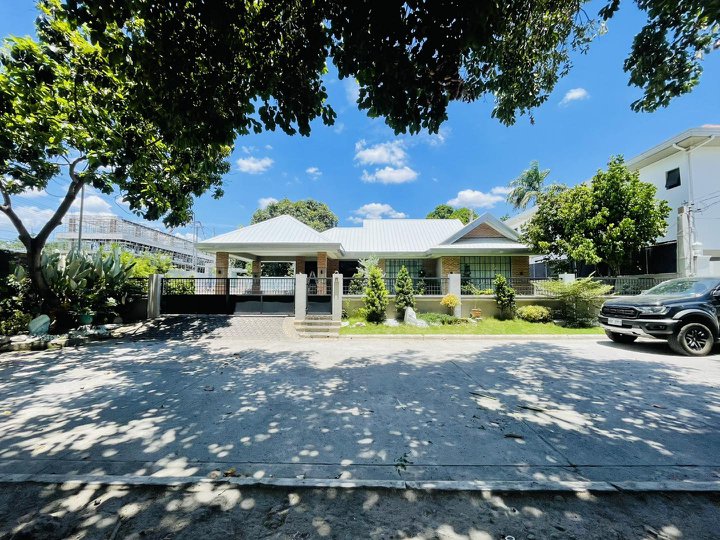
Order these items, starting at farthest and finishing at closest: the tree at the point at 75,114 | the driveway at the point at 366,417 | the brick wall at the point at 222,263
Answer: the brick wall at the point at 222,263 → the tree at the point at 75,114 → the driveway at the point at 366,417

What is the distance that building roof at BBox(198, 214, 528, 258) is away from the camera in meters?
15.0

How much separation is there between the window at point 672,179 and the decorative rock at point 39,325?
24584mm

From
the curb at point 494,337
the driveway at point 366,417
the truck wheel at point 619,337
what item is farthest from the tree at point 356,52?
the curb at point 494,337

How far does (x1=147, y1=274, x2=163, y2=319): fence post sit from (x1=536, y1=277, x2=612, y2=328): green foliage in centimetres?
1594

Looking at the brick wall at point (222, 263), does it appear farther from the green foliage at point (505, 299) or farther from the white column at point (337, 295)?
the green foliage at point (505, 299)

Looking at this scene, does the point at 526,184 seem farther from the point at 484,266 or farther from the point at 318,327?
the point at 318,327

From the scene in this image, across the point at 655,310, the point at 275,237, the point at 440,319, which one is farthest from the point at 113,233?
the point at 655,310

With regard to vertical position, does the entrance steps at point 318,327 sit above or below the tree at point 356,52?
below

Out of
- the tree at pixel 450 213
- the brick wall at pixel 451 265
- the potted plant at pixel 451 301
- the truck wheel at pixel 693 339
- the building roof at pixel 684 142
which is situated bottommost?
the truck wheel at pixel 693 339

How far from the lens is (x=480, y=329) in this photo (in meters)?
11.2

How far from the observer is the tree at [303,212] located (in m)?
39.5

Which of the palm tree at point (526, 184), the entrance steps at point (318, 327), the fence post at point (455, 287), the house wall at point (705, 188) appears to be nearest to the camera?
the entrance steps at point (318, 327)

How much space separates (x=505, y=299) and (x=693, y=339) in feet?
18.8

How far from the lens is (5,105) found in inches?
272
